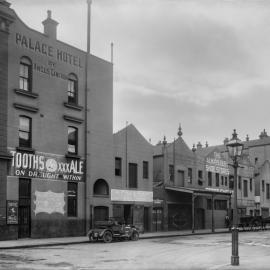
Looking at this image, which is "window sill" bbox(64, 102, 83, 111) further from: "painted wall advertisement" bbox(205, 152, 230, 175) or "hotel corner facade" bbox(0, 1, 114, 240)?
"painted wall advertisement" bbox(205, 152, 230, 175)

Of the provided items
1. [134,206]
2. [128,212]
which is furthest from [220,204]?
[128,212]

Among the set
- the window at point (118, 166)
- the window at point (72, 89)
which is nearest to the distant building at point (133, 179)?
the window at point (118, 166)

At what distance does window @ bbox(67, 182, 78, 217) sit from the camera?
33031mm

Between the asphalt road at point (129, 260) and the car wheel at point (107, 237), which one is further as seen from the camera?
the car wheel at point (107, 237)

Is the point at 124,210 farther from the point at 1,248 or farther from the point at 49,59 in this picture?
the point at 1,248

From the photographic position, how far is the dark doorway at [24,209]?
96.9 feet

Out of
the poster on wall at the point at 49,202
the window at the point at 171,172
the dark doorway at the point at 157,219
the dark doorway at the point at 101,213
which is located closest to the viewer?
the poster on wall at the point at 49,202

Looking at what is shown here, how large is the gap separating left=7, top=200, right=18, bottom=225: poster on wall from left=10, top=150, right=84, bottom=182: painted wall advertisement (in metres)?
1.63

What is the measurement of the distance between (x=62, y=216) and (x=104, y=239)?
5365mm

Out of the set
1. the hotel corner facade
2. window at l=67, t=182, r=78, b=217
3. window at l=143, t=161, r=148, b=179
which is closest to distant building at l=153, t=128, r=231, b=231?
window at l=143, t=161, r=148, b=179

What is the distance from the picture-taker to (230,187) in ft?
177

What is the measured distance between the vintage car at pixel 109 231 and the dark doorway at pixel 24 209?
4.05 m

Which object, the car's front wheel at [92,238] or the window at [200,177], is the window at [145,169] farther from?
the car's front wheel at [92,238]

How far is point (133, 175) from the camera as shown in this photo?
4003cm
